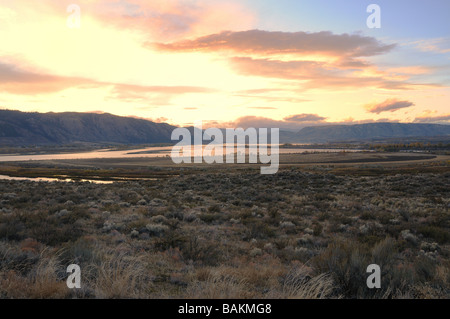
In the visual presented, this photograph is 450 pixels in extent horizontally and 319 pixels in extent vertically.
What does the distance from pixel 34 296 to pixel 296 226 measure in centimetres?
1012

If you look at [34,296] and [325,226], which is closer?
[34,296]

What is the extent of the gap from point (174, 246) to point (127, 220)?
5.08 metres

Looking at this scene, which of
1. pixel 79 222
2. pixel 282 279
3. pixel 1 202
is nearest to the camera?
pixel 282 279

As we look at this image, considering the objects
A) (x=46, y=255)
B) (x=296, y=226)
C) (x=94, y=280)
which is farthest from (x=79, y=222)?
(x=296, y=226)

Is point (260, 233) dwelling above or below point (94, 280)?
below

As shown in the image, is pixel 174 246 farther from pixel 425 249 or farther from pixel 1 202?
pixel 1 202

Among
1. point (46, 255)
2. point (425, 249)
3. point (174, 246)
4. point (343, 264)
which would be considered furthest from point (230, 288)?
point (425, 249)

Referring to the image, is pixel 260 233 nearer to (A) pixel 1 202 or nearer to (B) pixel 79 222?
(B) pixel 79 222

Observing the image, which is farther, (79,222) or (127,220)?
(127,220)

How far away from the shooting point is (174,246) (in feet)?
28.2

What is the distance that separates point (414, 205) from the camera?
58.5ft

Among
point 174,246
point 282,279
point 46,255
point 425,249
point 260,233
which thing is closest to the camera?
point 282,279

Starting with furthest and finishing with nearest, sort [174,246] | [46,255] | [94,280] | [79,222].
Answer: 1. [79,222]
2. [174,246]
3. [46,255]
4. [94,280]

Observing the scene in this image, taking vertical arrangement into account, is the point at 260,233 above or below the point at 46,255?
below
